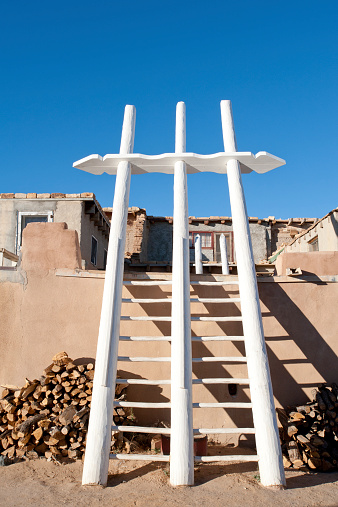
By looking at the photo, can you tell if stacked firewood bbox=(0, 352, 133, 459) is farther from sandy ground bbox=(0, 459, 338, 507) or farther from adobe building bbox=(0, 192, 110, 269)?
adobe building bbox=(0, 192, 110, 269)

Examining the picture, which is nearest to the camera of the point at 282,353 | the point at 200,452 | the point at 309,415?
the point at 200,452

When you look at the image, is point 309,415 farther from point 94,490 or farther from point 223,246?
point 223,246

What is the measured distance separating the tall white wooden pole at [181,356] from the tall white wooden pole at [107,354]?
0.63 metres

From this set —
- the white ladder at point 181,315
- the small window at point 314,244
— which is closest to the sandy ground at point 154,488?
the white ladder at point 181,315

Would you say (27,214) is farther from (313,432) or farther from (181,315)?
(313,432)

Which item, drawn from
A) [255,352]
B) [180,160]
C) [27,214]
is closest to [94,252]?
[27,214]

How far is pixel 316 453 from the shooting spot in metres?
4.97

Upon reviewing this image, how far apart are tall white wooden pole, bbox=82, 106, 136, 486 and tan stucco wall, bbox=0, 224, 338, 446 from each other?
1.21m

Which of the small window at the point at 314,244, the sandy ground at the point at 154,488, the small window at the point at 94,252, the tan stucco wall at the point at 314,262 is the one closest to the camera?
the sandy ground at the point at 154,488

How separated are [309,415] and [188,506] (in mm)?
2521

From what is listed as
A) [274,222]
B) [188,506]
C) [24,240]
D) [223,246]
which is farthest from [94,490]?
[274,222]

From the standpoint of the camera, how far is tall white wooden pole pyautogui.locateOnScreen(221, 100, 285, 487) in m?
3.98

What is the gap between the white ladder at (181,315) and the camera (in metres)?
4.04

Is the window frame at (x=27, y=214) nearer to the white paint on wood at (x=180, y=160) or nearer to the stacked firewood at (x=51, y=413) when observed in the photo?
the white paint on wood at (x=180, y=160)
